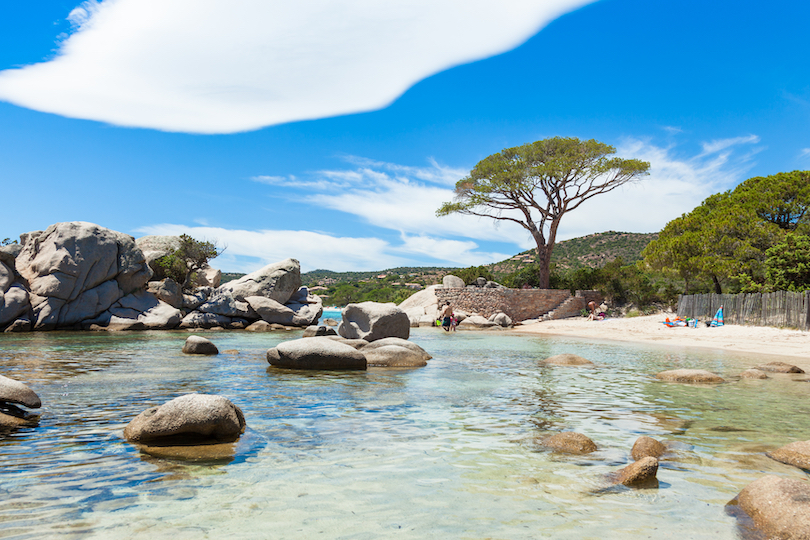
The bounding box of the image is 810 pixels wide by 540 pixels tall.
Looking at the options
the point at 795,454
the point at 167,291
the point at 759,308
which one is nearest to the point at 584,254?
the point at 759,308

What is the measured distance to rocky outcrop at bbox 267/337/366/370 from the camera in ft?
39.9

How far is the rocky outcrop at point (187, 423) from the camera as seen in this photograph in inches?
219

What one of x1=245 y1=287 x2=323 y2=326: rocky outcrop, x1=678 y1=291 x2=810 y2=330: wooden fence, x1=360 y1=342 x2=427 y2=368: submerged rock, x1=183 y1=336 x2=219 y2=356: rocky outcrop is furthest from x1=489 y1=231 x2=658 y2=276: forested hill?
x1=360 y1=342 x2=427 y2=368: submerged rock

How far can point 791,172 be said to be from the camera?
32.2m

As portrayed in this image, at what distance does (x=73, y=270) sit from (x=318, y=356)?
20.9m

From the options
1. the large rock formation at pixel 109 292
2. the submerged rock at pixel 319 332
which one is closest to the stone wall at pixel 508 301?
the large rock formation at pixel 109 292

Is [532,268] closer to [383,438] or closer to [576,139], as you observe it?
[576,139]

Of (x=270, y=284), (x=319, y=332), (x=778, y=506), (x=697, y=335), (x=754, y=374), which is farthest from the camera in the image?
(x=270, y=284)

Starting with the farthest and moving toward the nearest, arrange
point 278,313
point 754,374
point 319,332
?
point 278,313, point 319,332, point 754,374

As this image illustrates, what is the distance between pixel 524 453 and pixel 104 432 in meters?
4.97

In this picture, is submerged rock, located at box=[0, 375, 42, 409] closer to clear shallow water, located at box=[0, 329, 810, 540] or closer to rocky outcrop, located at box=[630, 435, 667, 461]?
clear shallow water, located at box=[0, 329, 810, 540]

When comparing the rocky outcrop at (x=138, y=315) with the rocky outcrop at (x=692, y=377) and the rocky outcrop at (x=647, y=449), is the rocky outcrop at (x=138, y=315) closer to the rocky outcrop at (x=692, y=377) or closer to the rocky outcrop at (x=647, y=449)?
the rocky outcrop at (x=692, y=377)

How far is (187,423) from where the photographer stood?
222 inches

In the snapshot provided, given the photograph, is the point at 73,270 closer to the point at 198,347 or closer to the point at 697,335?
the point at 198,347
